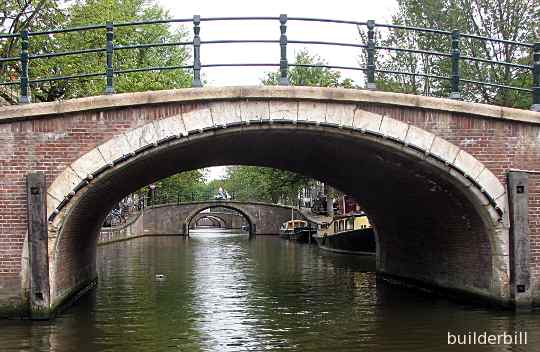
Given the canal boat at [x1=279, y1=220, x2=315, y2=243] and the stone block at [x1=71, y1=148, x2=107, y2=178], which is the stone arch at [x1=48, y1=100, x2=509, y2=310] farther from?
the canal boat at [x1=279, y1=220, x2=315, y2=243]

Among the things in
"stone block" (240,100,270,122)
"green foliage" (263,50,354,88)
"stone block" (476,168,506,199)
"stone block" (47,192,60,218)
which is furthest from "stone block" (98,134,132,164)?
"green foliage" (263,50,354,88)

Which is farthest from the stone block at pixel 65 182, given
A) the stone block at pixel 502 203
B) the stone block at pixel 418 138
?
the stone block at pixel 502 203

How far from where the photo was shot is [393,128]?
36.5 ft

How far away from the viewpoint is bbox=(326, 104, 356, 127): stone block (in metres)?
11.0

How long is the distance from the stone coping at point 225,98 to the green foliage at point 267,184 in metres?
25.9

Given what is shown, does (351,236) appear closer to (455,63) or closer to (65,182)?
(455,63)

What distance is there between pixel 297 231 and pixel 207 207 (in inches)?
433

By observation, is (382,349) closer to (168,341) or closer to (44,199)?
(168,341)

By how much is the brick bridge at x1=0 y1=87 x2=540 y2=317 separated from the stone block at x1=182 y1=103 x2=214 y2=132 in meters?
0.02

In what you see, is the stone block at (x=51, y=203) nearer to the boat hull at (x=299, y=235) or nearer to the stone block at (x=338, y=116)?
the stone block at (x=338, y=116)

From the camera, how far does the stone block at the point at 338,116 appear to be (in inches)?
433

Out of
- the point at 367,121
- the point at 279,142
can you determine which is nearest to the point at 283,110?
the point at 367,121

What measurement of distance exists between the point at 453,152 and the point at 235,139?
367 centimetres

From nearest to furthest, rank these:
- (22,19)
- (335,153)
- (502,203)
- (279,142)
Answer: (502,203), (279,142), (335,153), (22,19)
